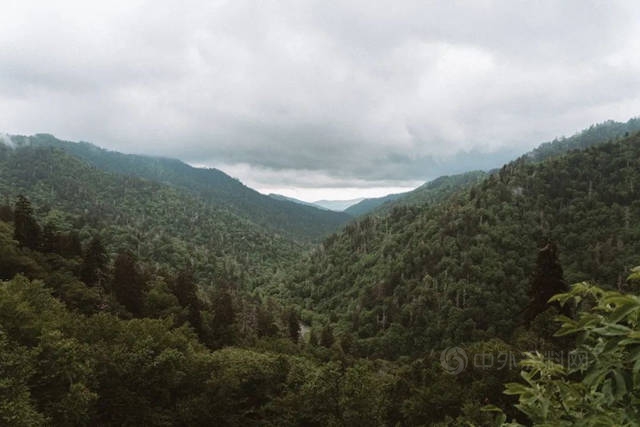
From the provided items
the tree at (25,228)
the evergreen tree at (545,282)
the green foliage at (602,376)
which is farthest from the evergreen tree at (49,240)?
the green foliage at (602,376)

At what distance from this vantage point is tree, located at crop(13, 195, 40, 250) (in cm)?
6138

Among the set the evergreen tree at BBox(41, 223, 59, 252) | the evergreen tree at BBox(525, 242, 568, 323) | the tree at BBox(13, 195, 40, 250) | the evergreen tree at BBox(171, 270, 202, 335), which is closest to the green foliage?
the evergreen tree at BBox(525, 242, 568, 323)

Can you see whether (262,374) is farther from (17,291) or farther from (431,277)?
(431,277)

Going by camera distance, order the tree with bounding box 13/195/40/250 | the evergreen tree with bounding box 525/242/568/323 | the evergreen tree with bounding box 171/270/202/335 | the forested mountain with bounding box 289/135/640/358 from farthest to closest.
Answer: the forested mountain with bounding box 289/135/640/358 < the evergreen tree with bounding box 171/270/202/335 < the tree with bounding box 13/195/40/250 < the evergreen tree with bounding box 525/242/568/323

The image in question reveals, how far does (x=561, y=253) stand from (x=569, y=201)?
131 ft

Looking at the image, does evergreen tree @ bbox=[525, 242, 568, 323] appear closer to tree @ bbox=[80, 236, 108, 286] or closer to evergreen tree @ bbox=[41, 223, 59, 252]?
tree @ bbox=[80, 236, 108, 286]

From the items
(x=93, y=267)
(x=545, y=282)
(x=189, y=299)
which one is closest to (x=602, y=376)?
(x=545, y=282)

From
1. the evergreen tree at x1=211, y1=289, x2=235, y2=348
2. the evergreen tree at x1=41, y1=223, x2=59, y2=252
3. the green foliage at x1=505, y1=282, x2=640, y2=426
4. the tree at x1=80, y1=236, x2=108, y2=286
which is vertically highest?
the green foliage at x1=505, y1=282, x2=640, y2=426

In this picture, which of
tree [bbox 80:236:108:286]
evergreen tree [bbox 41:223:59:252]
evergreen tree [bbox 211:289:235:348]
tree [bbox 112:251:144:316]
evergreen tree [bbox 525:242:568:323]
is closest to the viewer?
evergreen tree [bbox 525:242:568:323]

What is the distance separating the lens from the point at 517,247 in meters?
171

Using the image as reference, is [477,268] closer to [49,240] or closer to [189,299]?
[189,299]

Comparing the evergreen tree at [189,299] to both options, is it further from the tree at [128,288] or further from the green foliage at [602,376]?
the green foliage at [602,376]

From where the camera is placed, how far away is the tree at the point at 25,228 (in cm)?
6138

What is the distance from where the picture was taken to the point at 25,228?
203ft
